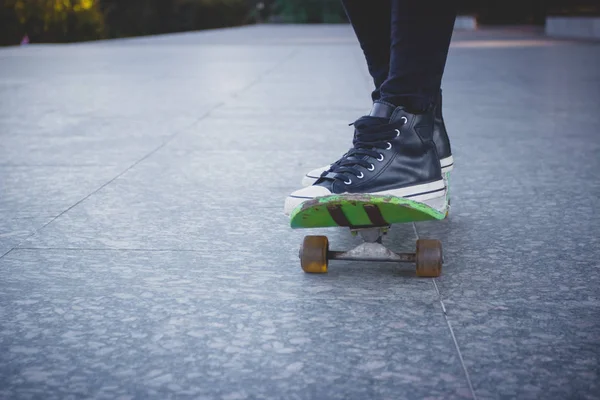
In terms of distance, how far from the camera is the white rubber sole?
5.95 ft

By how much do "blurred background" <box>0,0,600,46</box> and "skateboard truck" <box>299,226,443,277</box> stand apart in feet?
2.15

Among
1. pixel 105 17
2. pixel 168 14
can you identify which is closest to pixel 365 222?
pixel 105 17

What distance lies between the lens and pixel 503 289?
1.68m

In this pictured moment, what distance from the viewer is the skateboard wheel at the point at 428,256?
1.72 m

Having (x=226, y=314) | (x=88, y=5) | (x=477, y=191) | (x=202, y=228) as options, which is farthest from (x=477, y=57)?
(x=88, y=5)

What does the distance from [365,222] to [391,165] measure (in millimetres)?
214

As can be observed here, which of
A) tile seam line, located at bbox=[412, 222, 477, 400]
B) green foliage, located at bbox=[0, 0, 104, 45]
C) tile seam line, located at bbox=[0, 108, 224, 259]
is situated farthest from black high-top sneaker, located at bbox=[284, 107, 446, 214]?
green foliage, located at bbox=[0, 0, 104, 45]

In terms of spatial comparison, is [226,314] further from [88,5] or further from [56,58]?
[88,5]

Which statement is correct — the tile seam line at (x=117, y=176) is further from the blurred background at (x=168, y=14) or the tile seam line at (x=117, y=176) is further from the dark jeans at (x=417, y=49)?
the blurred background at (x=168, y=14)

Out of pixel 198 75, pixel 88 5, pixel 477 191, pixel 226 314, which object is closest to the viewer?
pixel 226 314

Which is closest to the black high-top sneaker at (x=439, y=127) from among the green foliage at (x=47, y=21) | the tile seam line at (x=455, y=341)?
the tile seam line at (x=455, y=341)

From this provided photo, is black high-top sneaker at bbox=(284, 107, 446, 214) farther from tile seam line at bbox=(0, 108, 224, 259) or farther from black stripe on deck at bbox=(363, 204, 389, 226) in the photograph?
tile seam line at bbox=(0, 108, 224, 259)

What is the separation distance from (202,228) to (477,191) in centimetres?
99

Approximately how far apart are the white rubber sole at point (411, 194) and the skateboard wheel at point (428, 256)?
152 millimetres
